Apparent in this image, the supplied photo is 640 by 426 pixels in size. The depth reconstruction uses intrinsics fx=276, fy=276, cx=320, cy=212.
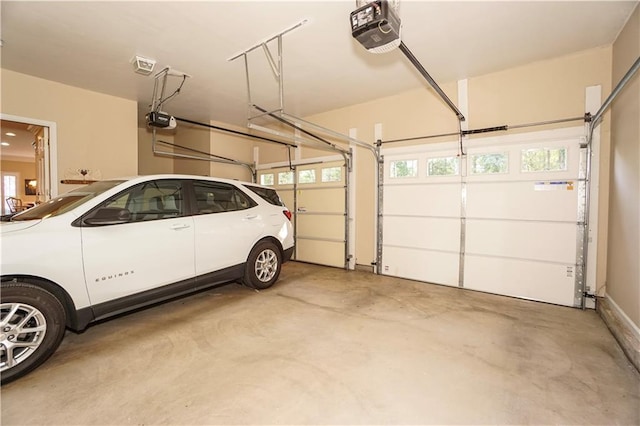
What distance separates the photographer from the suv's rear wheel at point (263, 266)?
3747 millimetres

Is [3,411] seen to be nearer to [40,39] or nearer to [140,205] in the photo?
[140,205]

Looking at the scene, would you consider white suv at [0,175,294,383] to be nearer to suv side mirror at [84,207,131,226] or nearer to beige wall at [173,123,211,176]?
suv side mirror at [84,207,131,226]

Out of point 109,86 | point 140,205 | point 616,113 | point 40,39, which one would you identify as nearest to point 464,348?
point 616,113

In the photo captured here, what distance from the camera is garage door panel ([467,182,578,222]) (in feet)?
11.3

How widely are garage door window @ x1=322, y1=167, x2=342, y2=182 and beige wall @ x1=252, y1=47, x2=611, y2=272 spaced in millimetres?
392

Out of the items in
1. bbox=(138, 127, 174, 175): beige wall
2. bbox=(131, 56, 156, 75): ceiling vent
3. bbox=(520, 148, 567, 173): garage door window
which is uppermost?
bbox=(131, 56, 156, 75): ceiling vent

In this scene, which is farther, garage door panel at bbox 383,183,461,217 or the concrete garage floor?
garage door panel at bbox 383,183,461,217

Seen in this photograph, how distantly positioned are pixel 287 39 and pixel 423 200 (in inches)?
119

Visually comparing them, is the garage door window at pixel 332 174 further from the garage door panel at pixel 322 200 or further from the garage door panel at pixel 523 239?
the garage door panel at pixel 523 239

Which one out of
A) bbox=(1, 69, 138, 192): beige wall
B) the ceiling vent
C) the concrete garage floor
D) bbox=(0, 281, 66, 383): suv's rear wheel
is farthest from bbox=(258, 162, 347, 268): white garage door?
bbox=(0, 281, 66, 383): suv's rear wheel

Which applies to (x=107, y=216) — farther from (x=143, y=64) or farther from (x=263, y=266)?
(x=143, y=64)

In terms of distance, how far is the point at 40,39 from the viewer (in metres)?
3.04

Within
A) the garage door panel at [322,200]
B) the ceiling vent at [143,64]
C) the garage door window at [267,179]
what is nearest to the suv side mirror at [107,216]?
the ceiling vent at [143,64]

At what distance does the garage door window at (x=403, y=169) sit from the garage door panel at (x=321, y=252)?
A: 1695mm
